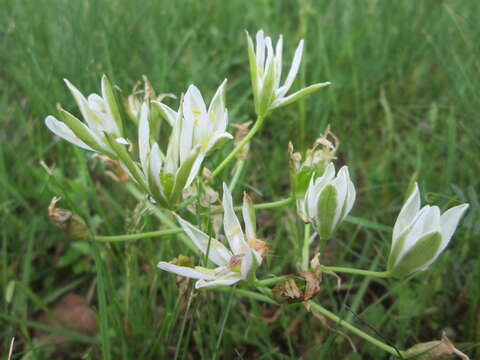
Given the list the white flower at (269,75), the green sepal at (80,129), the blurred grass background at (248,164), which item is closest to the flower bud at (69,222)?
the blurred grass background at (248,164)

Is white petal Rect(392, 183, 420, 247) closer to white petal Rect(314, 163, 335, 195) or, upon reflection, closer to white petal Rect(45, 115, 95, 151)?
white petal Rect(314, 163, 335, 195)

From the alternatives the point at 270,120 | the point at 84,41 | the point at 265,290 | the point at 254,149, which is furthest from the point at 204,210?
the point at 84,41

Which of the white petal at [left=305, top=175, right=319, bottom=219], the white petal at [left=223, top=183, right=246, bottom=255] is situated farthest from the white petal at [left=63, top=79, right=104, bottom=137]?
the white petal at [left=305, top=175, right=319, bottom=219]

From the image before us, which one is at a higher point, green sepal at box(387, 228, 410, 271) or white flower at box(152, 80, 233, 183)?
white flower at box(152, 80, 233, 183)

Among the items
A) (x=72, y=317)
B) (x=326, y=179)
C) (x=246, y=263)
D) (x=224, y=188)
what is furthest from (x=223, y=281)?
(x=72, y=317)

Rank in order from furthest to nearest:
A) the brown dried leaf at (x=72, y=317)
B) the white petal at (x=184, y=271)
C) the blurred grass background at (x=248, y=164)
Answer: the brown dried leaf at (x=72, y=317)
the blurred grass background at (x=248, y=164)
the white petal at (x=184, y=271)

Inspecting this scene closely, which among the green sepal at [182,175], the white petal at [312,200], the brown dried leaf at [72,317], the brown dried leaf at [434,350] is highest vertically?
the green sepal at [182,175]

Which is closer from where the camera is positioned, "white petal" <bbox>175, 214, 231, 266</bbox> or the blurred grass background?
"white petal" <bbox>175, 214, 231, 266</bbox>

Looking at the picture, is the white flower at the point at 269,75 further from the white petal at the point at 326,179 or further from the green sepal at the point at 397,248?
the green sepal at the point at 397,248
